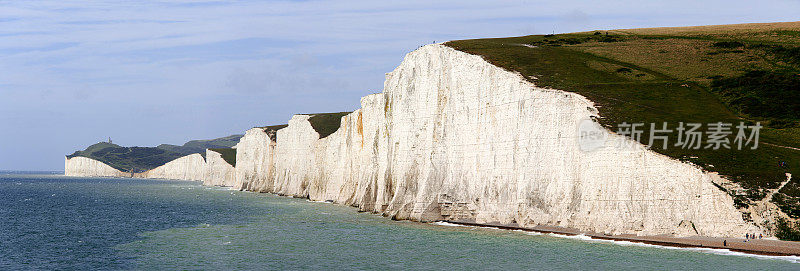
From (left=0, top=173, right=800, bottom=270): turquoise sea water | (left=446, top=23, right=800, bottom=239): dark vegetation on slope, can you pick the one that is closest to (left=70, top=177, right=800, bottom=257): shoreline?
(left=0, top=173, right=800, bottom=270): turquoise sea water

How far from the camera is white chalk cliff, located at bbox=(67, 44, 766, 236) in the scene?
4434 centimetres

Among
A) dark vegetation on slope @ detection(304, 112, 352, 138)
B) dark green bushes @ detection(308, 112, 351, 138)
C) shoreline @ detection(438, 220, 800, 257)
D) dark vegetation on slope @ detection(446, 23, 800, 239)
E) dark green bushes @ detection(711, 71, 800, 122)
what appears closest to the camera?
shoreline @ detection(438, 220, 800, 257)

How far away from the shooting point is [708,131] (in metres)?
51.6

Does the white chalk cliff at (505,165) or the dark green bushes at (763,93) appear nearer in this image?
the white chalk cliff at (505,165)

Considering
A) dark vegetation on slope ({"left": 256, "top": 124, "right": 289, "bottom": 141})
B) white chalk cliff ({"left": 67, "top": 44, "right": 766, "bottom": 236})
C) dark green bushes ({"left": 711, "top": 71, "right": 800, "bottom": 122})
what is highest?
dark green bushes ({"left": 711, "top": 71, "right": 800, "bottom": 122})

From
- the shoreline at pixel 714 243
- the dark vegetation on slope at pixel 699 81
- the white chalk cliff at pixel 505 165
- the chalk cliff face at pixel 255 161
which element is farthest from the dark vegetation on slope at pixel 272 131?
the shoreline at pixel 714 243

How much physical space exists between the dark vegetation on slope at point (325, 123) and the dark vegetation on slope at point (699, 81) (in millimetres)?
42048

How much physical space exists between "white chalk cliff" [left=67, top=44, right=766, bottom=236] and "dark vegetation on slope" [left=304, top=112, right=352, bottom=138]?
27.8 metres

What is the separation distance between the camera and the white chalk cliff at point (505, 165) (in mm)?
44344

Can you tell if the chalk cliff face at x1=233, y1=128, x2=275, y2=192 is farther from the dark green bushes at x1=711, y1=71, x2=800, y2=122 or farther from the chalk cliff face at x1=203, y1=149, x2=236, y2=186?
the dark green bushes at x1=711, y1=71, x2=800, y2=122

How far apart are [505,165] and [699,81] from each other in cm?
2691

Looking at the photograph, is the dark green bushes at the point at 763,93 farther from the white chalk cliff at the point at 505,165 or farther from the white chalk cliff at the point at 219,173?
the white chalk cliff at the point at 219,173

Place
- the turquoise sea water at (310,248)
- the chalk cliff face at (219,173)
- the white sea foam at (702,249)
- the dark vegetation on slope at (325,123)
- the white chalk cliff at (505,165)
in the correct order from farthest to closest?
the chalk cliff face at (219,173) < the dark vegetation on slope at (325,123) < the white chalk cliff at (505,165) < the white sea foam at (702,249) < the turquoise sea water at (310,248)

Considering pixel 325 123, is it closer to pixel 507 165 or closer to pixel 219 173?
pixel 507 165
